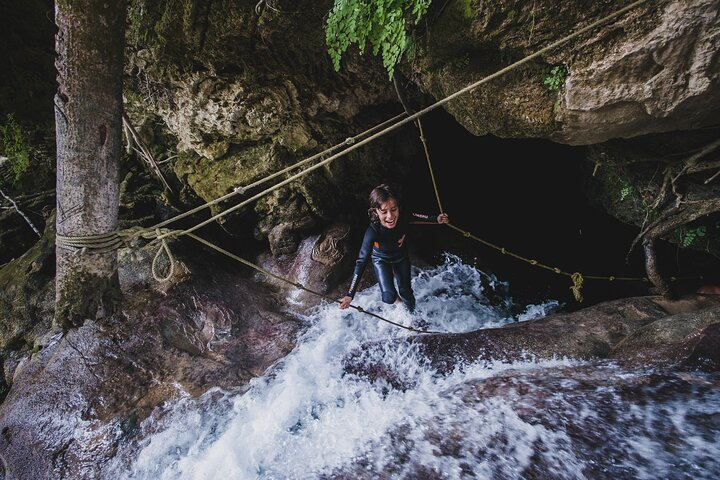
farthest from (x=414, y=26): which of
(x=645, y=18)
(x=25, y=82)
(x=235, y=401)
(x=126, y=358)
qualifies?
(x=126, y=358)

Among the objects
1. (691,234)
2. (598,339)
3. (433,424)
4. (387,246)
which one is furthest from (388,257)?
(691,234)

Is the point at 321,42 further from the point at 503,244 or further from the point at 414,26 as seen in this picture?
the point at 503,244

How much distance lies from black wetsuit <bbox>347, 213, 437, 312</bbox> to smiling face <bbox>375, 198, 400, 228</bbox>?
330mm

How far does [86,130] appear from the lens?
2998 millimetres

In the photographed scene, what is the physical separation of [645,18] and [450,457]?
336 centimetres

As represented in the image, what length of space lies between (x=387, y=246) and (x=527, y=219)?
407cm

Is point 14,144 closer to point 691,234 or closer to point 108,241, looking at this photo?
point 108,241

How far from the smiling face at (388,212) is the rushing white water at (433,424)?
1505 mm

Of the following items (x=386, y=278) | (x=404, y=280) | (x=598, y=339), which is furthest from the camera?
(x=404, y=280)

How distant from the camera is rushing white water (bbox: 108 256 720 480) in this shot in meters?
2.22

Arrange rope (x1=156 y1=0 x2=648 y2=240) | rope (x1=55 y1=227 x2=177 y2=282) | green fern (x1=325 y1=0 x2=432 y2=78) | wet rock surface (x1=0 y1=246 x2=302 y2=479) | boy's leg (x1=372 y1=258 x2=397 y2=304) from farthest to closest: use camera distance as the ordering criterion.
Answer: boy's leg (x1=372 y1=258 x2=397 y2=304), wet rock surface (x1=0 y1=246 x2=302 y2=479), rope (x1=55 y1=227 x2=177 y2=282), green fern (x1=325 y1=0 x2=432 y2=78), rope (x1=156 y1=0 x2=648 y2=240)

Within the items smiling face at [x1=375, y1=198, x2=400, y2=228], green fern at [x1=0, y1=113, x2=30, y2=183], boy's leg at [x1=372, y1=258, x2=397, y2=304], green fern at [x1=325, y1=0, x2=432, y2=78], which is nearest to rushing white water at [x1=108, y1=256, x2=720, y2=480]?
boy's leg at [x1=372, y1=258, x2=397, y2=304]

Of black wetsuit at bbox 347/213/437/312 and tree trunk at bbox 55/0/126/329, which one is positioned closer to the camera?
tree trunk at bbox 55/0/126/329

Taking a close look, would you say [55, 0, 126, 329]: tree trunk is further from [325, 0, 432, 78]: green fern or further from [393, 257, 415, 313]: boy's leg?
[393, 257, 415, 313]: boy's leg
